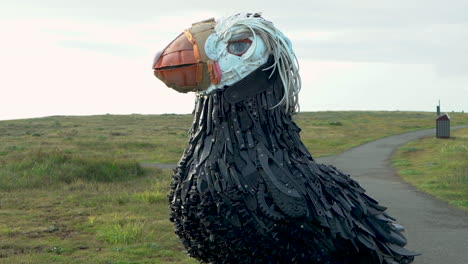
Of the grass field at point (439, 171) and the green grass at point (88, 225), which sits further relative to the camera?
the grass field at point (439, 171)

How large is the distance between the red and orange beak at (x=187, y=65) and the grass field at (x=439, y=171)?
294 inches

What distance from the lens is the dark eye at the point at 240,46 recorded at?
2.80 m

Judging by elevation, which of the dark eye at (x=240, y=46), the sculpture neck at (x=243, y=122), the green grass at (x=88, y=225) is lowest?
the green grass at (x=88, y=225)

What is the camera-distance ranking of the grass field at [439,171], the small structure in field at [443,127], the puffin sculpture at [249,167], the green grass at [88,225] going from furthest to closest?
the small structure in field at [443,127] → the grass field at [439,171] → the green grass at [88,225] → the puffin sculpture at [249,167]

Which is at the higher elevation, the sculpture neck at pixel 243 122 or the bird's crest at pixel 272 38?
the bird's crest at pixel 272 38

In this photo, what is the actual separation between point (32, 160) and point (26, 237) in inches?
226

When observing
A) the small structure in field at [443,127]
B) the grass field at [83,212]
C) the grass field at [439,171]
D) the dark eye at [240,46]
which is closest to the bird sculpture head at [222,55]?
the dark eye at [240,46]

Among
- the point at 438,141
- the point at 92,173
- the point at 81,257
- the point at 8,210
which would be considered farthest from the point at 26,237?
the point at 438,141

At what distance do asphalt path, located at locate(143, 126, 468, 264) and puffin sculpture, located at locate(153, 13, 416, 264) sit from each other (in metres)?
3.65

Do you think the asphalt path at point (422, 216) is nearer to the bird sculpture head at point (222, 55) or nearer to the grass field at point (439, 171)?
the grass field at point (439, 171)

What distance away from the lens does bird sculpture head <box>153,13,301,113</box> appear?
274 centimetres

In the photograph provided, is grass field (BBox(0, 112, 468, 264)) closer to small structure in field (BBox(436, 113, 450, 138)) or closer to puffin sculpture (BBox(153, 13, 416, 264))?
puffin sculpture (BBox(153, 13, 416, 264))

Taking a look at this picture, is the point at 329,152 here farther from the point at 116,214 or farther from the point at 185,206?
the point at 185,206

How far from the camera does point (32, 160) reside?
39.9 ft
